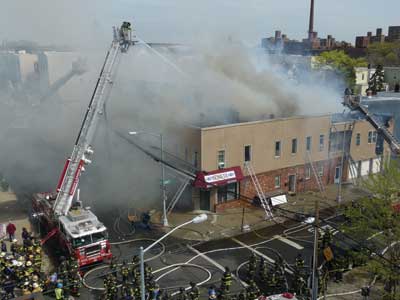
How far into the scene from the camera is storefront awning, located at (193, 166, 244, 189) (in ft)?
67.0

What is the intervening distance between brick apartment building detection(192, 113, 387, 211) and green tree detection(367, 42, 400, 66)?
51189 mm

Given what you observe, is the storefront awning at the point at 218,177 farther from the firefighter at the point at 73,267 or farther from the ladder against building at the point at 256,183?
the firefighter at the point at 73,267

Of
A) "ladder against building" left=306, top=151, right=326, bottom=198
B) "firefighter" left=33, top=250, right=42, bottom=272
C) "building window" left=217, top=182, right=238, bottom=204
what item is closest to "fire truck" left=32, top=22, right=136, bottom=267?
"firefighter" left=33, top=250, right=42, bottom=272

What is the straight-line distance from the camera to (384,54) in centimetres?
7606

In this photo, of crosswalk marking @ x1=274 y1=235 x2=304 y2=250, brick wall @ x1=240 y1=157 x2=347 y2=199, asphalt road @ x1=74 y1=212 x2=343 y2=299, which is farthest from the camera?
brick wall @ x1=240 y1=157 x2=347 y2=199

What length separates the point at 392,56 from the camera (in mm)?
72812

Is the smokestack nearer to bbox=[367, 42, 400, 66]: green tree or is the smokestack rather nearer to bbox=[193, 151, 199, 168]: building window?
bbox=[367, 42, 400, 66]: green tree

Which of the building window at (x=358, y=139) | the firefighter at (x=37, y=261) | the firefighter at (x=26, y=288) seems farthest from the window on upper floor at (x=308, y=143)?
the firefighter at (x=26, y=288)

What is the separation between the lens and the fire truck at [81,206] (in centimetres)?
1511

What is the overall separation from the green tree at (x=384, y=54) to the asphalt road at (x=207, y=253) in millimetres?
62248

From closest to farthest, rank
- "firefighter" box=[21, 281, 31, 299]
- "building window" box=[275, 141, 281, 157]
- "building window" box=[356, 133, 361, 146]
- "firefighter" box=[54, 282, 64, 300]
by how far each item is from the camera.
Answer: "firefighter" box=[54, 282, 64, 300], "firefighter" box=[21, 281, 31, 299], "building window" box=[275, 141, 281, 157], "building window" box=[356, 133, 361, 146]

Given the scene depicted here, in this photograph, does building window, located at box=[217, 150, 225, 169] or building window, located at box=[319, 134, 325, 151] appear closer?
building window, located at box=[217, 150, 225, 169]

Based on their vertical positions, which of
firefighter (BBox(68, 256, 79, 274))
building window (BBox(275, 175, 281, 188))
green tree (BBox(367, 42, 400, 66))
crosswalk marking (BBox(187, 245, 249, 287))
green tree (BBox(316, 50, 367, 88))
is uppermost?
green tree (BBox(367, 42, 400, 66))

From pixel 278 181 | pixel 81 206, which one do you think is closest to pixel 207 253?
pixel 81 206
